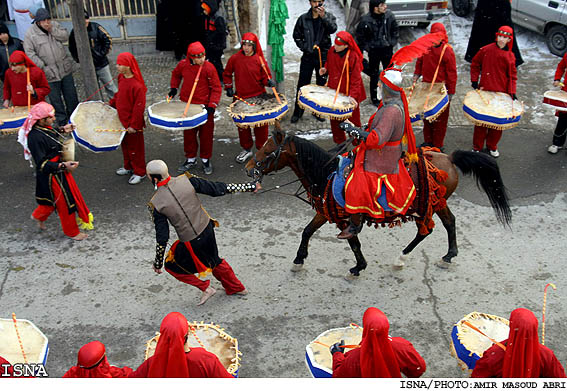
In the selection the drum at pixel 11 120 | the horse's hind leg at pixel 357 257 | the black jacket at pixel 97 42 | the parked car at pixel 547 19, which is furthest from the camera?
the parked car at pixel 547 19

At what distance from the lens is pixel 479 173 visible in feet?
20.1

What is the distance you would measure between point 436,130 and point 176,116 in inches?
155

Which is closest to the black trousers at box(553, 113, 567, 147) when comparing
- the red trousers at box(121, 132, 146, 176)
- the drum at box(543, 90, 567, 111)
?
the drum at box(543, 90, 567, 111)

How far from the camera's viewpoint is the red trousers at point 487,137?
8.62 metres

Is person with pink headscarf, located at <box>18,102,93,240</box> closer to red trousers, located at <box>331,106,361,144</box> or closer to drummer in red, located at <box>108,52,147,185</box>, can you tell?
drummer in red, located at <box>108,52,147,185</box>

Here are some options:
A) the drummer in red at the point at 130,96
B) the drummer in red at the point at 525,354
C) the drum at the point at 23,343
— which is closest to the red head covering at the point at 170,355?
the drum at the point at 23,343

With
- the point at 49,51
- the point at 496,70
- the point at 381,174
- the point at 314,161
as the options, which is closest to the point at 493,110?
the point at 496,70

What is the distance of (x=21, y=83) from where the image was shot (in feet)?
26.8

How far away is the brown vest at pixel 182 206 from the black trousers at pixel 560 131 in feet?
19.5

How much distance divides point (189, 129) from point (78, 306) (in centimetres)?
311

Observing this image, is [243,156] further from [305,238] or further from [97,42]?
[97,42]

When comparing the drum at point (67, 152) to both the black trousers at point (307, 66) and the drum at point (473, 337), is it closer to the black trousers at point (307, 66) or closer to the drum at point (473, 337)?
the black trousers at point (307, 66)

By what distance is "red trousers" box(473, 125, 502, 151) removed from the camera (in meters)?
8.62

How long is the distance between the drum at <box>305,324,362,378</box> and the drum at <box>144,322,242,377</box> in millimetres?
576
